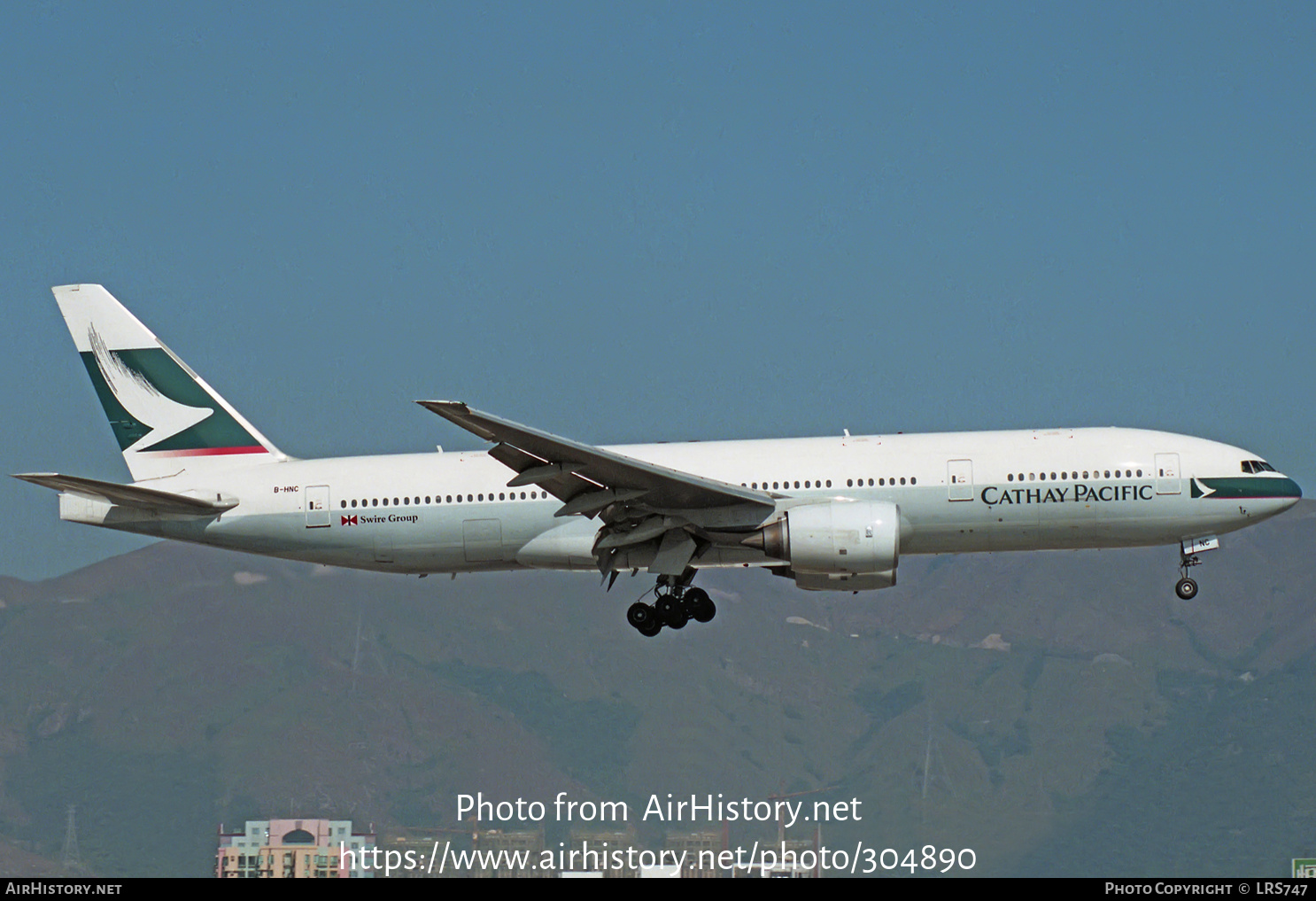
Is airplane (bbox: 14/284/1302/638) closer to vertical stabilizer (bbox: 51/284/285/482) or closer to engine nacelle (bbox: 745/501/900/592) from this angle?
engine nacelle (bbox: 745/501/900/592)

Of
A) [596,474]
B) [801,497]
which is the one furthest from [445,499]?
[801,497]

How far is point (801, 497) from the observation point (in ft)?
120

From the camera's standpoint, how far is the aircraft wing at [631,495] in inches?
1329

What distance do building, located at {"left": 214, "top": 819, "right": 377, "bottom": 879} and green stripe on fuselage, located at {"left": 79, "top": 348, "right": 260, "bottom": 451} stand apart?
116 m

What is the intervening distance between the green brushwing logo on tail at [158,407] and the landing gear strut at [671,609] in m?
10.2

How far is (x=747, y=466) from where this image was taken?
37.0 m

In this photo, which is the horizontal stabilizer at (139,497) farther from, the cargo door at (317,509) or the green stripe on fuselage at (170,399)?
the green stripe on fuselage at (170,399)

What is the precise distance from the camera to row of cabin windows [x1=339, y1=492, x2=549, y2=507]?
→ 123 ft

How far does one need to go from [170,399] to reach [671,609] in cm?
1387

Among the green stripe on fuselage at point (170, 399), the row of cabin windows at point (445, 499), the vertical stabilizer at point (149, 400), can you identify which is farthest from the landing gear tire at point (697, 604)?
the green stripe on fuselage at point (170, 399)
